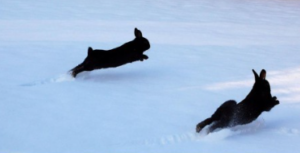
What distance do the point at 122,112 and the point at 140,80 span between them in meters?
0.85

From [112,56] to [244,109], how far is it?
129 cm

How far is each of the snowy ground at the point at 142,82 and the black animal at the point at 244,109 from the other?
0.22 feet

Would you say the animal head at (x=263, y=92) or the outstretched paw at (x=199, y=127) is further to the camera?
the animal head at (x=263, y=92)

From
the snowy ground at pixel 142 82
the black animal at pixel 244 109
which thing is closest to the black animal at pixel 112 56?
the snowy ground at pixel 142 82

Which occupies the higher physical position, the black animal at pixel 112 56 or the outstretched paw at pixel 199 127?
the black animal at pixel 112 56

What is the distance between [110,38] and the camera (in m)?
5.75

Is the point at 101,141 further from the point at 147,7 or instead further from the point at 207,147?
the point at 147,7

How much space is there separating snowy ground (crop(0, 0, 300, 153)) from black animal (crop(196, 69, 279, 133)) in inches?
2.6

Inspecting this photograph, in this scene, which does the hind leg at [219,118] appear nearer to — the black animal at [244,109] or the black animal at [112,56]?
the black animal at [244,109]

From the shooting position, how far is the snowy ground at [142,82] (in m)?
2.84

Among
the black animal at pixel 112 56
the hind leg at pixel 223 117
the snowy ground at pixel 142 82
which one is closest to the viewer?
the snowy ground at pixel 142 82

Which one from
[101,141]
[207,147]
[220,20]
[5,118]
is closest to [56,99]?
[5,118]

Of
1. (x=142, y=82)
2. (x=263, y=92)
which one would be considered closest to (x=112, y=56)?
(x=142, y=82)

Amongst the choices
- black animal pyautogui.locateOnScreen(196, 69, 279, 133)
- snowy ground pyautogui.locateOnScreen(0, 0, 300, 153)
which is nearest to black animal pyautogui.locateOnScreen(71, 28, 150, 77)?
snowy ground pyautogui.locateOnScreen(0, 0, 300, 153)
